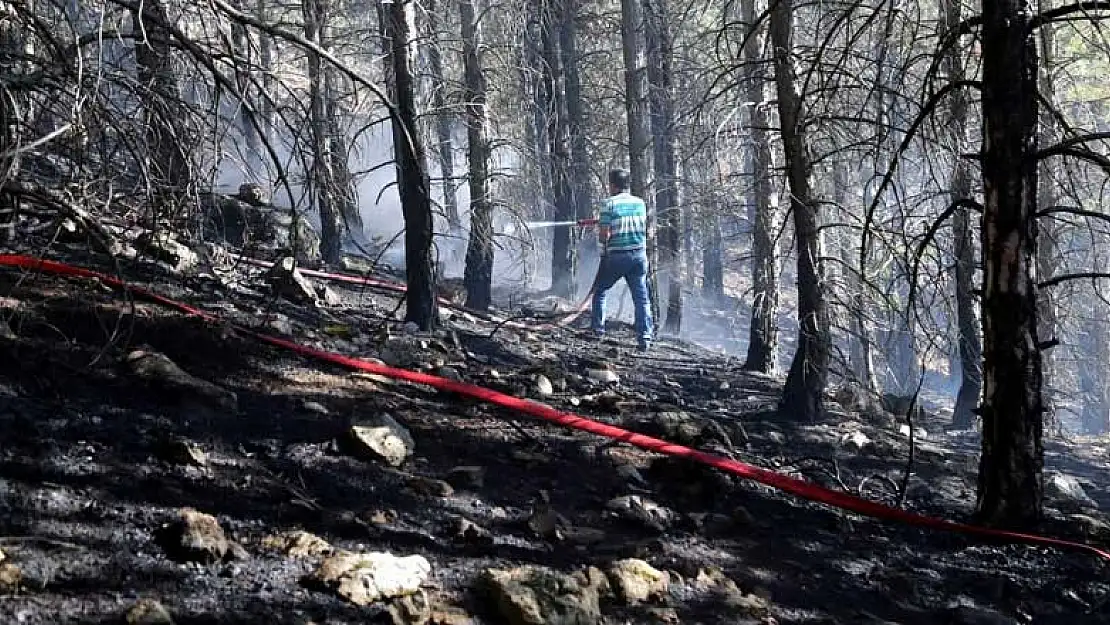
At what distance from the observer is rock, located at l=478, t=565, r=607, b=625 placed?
3.12 metres

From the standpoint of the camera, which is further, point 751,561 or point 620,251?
point 620,251

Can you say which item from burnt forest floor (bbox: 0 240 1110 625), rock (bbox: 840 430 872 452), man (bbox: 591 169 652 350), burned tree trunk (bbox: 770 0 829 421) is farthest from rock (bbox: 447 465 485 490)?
man (bbox: 591 169 652 350)

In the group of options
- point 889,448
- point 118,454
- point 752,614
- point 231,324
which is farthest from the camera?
point 889,448

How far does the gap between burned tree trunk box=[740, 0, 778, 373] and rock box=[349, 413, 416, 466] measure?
458 centimetres

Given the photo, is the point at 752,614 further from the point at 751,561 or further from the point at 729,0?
the point at 729,0

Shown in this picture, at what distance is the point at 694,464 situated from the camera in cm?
526

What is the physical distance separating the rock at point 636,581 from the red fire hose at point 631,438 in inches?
58.8

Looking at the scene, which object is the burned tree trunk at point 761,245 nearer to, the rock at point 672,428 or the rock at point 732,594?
the rock at point 672,428

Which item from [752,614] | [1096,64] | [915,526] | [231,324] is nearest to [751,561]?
[752,614]

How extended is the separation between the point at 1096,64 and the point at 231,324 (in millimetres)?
22525

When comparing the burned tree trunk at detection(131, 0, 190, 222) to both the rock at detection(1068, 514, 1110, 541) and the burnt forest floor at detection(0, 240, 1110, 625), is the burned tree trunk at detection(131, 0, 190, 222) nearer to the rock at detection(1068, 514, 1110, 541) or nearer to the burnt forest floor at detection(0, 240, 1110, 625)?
the burnt forest floor at detection(0, 240, 1110, 625)

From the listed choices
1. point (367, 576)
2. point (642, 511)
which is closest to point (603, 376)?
point (642, 511)

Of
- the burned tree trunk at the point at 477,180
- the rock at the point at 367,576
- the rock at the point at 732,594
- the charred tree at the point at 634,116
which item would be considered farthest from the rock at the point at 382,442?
the charred tree at the point at 634,116

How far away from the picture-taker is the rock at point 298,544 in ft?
11.1
